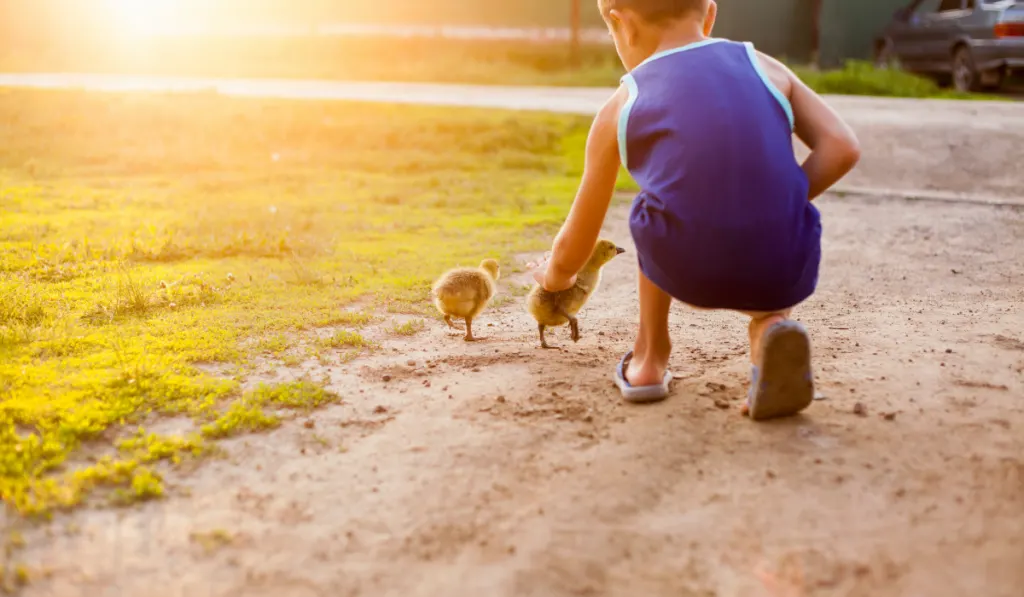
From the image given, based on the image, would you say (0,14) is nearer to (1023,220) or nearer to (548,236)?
(548,236)

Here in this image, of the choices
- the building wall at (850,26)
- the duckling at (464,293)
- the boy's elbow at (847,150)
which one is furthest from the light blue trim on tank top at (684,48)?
the building wall at (850,26)

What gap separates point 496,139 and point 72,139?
19.1 ft

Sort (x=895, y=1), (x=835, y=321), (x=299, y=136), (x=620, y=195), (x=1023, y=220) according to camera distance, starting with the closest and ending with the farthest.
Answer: (x=835, y=321), (x=1023, y=220), (x=620, y=195), (x=299, y=136), (x=895, y=1)

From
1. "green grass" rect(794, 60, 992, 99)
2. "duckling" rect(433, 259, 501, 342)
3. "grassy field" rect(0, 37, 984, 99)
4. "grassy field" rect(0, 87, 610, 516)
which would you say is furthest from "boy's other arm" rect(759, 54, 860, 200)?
"grassy field" rect(0, 37, 984, 99)

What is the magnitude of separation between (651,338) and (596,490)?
88 centimetres

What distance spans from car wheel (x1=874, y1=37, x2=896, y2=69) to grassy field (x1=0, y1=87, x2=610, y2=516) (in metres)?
9.18

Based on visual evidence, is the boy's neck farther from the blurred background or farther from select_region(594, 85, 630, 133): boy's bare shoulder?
the blurred background

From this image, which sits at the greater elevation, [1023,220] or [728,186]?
[728,186]

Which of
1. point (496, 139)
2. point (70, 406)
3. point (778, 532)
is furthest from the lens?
point (496, 139)

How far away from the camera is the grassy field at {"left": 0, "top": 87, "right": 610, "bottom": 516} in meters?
3.71

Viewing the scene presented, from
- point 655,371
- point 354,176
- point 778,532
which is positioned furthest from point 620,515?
point 354,176

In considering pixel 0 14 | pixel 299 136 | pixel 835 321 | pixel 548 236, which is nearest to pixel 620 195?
pixel 548 236

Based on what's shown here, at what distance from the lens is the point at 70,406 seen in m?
3.78

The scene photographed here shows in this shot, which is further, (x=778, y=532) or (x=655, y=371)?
(x=655, y=371)
